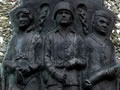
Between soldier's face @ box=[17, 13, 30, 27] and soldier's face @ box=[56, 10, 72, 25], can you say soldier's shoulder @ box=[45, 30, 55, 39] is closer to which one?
soldier's face @ box=[56, 10, 72, 25]

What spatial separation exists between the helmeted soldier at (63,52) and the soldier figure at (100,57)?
194 millimetres

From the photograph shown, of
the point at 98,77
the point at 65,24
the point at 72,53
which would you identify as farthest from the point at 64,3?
the point at 98,77

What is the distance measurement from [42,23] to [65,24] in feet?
1.73

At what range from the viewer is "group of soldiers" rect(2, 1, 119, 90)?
793 cm

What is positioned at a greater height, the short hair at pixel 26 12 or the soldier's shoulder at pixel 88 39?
the short hair at pixel 26 12

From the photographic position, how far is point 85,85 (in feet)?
25.9

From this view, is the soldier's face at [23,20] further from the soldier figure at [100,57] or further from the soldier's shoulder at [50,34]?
the soldier figure at [100,57]

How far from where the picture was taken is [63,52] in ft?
26.4

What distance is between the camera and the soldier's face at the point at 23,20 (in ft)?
27.5

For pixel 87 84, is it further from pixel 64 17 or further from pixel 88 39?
pixel 64 17

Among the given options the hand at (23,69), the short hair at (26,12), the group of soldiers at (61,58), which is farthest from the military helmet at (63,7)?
the hand at (23,69)

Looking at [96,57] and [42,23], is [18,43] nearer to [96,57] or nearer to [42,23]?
[42,23]

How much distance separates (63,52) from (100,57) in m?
0.71

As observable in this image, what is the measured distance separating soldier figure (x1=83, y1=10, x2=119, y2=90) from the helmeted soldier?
0.64ft
